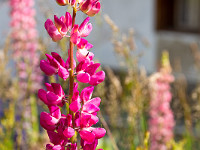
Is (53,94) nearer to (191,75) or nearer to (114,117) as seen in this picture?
(114,117)

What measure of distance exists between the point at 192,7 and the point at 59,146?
8.70 meters

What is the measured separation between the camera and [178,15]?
30.5 ft

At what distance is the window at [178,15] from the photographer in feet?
29.9

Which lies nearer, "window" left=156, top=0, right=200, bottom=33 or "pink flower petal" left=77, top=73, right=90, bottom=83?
"pink flower petal" left=77, top=73, right=90, bottom=83

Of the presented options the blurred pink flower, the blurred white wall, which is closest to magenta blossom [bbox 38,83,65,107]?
the blurred pink flower

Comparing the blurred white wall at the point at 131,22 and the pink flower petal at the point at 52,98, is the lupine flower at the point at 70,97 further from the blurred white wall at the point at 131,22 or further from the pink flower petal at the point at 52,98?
the blurred white wall at the point at 131,22

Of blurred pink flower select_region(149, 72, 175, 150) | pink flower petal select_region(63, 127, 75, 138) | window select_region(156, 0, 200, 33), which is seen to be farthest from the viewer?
window select_region(156, 0, 200, 33)

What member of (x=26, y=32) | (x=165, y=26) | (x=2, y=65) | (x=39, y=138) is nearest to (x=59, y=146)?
(x=2, y=65)

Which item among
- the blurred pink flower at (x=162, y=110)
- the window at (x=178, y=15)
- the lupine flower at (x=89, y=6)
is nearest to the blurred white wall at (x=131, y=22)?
the window at (x=178, y=15)

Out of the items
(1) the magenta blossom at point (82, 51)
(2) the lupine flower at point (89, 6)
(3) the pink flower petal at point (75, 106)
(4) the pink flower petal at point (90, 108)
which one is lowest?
(4) the pink flower petal at point (90, 108)

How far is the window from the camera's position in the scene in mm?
9102

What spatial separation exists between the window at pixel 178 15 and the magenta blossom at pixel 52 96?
8.30 metres

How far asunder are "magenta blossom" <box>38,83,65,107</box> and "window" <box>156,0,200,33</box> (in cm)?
830

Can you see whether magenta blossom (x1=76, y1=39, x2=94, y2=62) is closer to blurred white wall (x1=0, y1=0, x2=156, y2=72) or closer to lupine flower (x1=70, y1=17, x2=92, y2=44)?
lupine flower (x1=70, y1=17, x2=92, y2=44)
